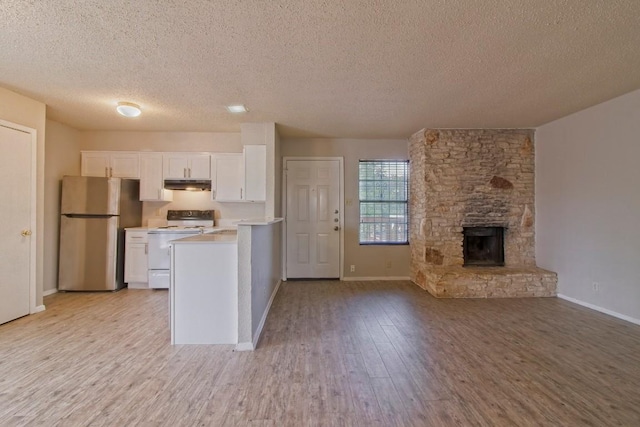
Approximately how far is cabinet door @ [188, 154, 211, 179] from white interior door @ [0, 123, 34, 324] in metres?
1.82

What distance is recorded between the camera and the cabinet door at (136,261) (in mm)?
4348

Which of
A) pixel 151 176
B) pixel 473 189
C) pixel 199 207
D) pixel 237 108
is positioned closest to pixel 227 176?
pixel 199 207

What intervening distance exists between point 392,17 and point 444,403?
8.22 feet

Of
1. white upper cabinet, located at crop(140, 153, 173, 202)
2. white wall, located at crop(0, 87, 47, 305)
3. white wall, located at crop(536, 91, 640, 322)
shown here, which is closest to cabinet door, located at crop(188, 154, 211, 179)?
white upper cabinet, located at crop(140, 153, 173, 202)

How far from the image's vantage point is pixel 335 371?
220 cm

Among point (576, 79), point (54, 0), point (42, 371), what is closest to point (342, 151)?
point (576, 79)

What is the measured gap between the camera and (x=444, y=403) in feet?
6.02

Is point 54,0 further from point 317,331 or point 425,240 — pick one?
point 425,240

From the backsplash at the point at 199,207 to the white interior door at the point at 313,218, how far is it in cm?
65

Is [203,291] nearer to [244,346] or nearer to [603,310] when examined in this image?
[244,346]

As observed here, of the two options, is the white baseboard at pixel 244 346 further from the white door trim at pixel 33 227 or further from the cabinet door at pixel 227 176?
the white door trim at pixel 33 227

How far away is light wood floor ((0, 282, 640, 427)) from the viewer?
1740 mm

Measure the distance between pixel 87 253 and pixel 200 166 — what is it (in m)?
2.03

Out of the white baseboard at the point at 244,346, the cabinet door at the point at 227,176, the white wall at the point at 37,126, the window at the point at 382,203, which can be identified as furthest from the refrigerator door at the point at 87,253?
the window at the point at 382,203
